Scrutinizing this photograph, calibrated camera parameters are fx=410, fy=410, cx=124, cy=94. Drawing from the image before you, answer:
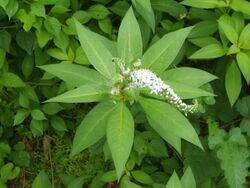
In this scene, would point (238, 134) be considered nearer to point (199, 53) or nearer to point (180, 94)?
point (199, 53)

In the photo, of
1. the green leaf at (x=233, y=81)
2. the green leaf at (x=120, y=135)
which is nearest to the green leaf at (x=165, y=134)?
the green leaf at (x=120, y=135)

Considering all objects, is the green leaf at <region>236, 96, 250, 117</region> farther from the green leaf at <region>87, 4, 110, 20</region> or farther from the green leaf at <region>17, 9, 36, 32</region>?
the green leaf at <region>17, 9, 36, 32</region>

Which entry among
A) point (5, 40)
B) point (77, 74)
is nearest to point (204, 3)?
point (77, 74)

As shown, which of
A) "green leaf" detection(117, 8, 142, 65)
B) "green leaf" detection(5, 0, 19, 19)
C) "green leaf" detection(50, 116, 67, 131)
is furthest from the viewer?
"green leaf" detection(50, 116, 67, 131)

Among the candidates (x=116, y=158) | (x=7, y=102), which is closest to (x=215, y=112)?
(x=116, y=158)

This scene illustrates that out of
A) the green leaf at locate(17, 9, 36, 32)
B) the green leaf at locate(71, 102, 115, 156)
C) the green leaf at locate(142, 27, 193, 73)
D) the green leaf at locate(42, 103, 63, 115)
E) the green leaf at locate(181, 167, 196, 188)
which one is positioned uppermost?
the green leaf at locate(17, 9, 36, 32)

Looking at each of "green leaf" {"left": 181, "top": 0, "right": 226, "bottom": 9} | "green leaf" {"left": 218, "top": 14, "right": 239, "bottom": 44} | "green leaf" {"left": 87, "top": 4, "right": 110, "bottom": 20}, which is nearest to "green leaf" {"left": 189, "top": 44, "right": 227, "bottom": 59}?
"green leaf" {"left": 218, "top": 14, "right": 239, "bottom": 44}

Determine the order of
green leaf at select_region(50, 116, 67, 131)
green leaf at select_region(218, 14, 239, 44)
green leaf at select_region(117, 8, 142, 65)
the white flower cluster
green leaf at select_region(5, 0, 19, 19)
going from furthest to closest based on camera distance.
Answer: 1. green leaf at select_region(50, 116, 67, 131)
2. green leaf at select_region(218, 14, 239, 44)
3. green leaf at select_region(5, 0, 19, 19)
4. green leaf at select_region(117, 8, 142, 65)
5. the white flower cluster
